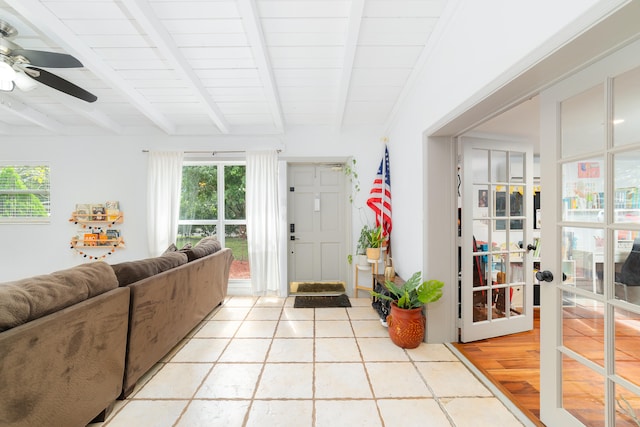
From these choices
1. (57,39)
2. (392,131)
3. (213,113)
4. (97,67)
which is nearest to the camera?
(57,39)

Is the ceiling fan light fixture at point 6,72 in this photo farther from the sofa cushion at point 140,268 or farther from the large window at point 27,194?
the large window at point 27,194

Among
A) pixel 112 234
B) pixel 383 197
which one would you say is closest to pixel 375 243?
pixel 383 197

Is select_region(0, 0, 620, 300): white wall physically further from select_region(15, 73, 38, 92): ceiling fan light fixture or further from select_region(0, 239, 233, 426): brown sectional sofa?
select_region(0, 239, 233, 426): brown sectional sofa

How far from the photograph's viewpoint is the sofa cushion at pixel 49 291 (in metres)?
1.16

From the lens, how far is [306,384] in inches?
74.4

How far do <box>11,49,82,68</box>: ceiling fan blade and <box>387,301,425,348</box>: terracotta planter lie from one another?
3.17 metres

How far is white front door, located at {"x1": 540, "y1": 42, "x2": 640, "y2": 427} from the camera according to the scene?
111 cm

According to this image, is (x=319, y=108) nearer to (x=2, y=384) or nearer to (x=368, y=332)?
(x=368, y=332)

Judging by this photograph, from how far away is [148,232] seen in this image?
151 inches

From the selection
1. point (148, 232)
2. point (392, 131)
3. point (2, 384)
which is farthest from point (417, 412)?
point (148, 232)

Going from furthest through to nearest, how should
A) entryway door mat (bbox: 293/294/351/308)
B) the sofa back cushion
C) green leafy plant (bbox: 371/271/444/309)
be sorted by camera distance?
entryway door mat (bbox: 293/294/351/308) → the sofa back cushion → green leafy plant (bbox: 371/271/444/309)

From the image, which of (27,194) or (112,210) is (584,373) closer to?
(112,210)

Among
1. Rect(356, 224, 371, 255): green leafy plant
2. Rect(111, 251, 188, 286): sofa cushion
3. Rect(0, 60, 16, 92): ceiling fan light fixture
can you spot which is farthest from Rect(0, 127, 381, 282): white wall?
Rect(111, 251, 188, 286): sofa cushion

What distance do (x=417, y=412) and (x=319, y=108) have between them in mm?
3123
